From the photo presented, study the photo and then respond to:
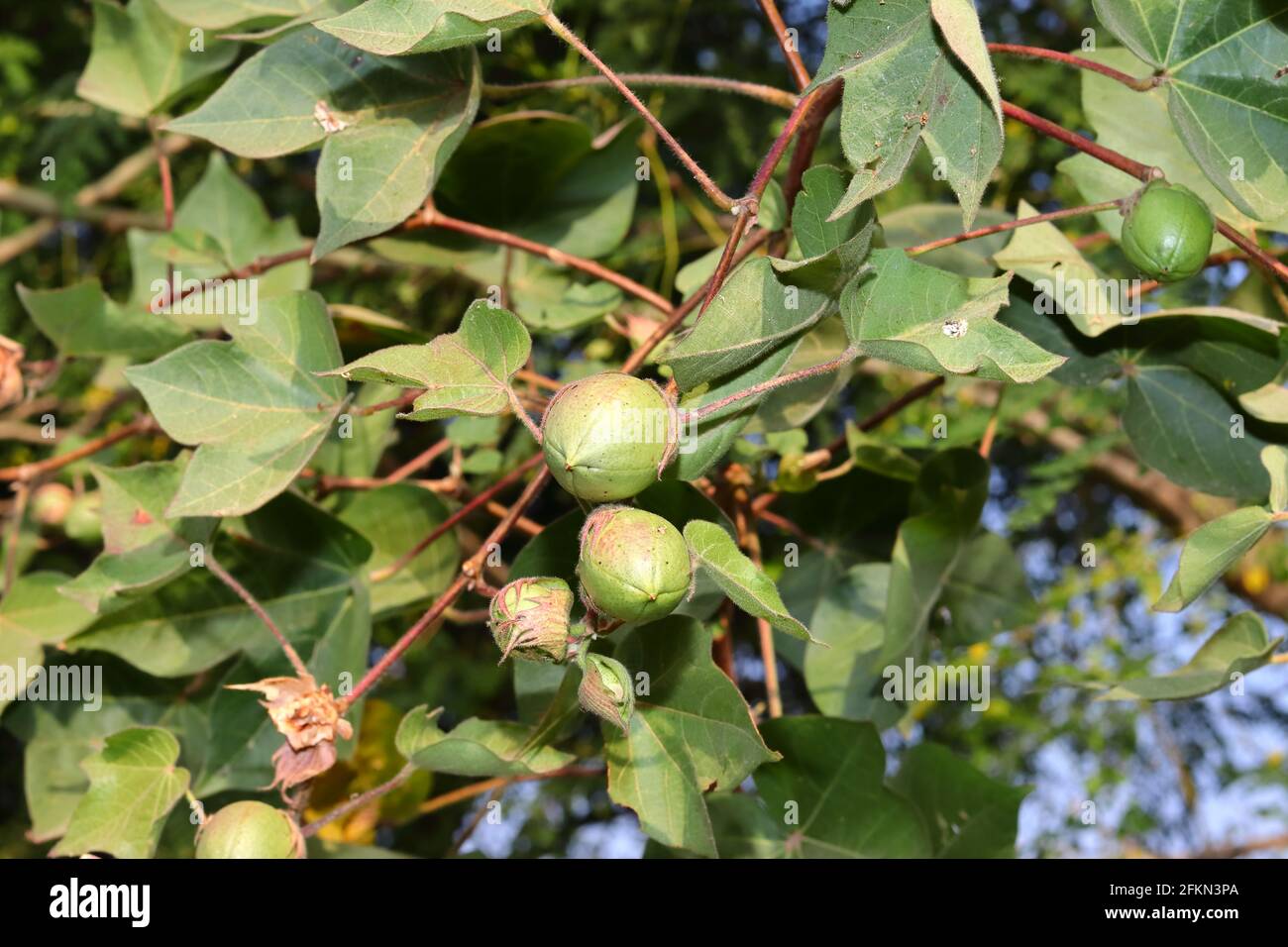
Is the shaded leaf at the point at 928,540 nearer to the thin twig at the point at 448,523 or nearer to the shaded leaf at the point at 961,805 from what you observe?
the shaded leaf at the point at 961,805

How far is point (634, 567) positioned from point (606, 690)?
94 mm

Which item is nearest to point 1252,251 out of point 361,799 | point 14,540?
point 361,799

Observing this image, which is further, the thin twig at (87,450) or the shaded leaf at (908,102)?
the thin twig at (87,450)

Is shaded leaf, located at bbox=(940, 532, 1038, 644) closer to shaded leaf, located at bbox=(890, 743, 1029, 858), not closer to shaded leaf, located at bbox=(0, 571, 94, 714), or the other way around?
shaded leaf, located at bbox=(890, 743, 1029, 858)

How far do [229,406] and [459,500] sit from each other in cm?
27

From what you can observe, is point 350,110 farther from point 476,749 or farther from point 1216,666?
point 1216,666

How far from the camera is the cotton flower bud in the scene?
29.0 inches

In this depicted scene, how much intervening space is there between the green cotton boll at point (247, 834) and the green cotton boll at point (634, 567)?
328 millimetres

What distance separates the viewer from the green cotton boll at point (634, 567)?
0.70 metres

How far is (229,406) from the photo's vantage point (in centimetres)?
103

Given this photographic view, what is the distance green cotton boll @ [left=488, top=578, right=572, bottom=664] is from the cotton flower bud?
23 millimetres

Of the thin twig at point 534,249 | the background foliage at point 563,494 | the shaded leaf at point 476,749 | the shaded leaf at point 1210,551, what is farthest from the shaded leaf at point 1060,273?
the shaded leaf at point 476,749

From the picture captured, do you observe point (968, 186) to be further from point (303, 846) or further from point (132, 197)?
point (132, 197)
